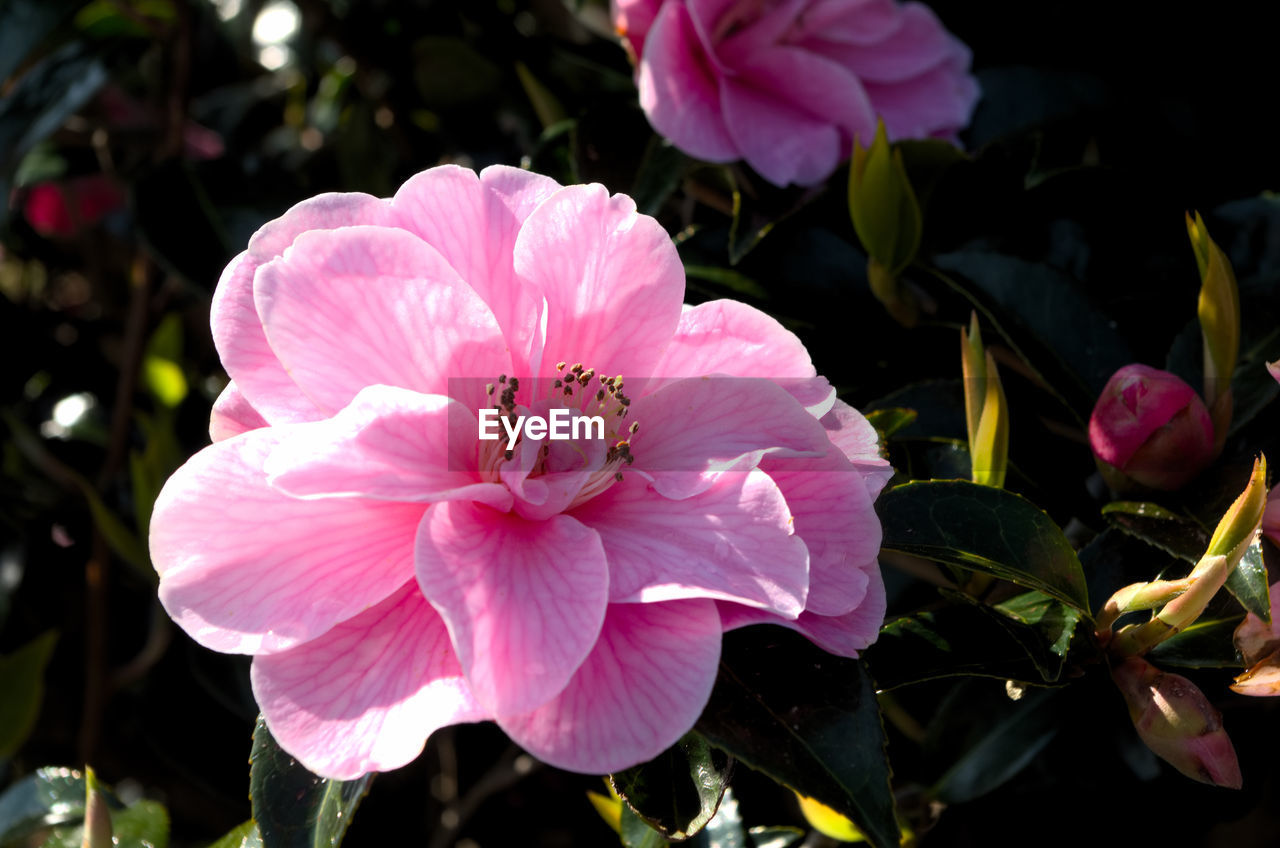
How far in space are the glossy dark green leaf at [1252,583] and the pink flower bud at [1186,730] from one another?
6cm

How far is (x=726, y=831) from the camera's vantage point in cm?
88

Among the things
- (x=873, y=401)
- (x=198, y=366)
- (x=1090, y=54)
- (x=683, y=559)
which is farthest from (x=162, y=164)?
(x=1090, y=54)

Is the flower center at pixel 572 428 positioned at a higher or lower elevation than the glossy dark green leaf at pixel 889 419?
higher

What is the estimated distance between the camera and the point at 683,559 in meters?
0.56

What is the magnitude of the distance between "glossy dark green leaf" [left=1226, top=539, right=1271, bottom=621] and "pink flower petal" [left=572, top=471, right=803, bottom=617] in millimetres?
244

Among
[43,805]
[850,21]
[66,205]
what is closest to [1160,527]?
[850,21]

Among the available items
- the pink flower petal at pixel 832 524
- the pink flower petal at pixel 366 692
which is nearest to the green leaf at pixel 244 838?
the pink flower petal at pixel 366 692

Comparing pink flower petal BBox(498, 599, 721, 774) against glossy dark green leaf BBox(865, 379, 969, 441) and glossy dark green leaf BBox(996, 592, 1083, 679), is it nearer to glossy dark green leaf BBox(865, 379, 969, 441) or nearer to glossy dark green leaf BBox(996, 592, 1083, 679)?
glossy dark green leaf BBox(996, 592, 1083, 679)

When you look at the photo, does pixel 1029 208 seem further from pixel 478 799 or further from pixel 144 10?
pixel 144 10

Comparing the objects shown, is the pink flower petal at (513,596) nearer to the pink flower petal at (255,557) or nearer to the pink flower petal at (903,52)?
the pink flower petal at (255,557)

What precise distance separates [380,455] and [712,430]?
20cm

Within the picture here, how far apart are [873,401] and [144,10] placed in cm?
126

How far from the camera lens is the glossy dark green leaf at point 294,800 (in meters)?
0.59

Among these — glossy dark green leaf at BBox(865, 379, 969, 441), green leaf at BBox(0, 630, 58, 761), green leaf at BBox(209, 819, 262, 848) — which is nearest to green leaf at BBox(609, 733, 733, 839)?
green leaf at BBox(209, 819, 262, 848)
